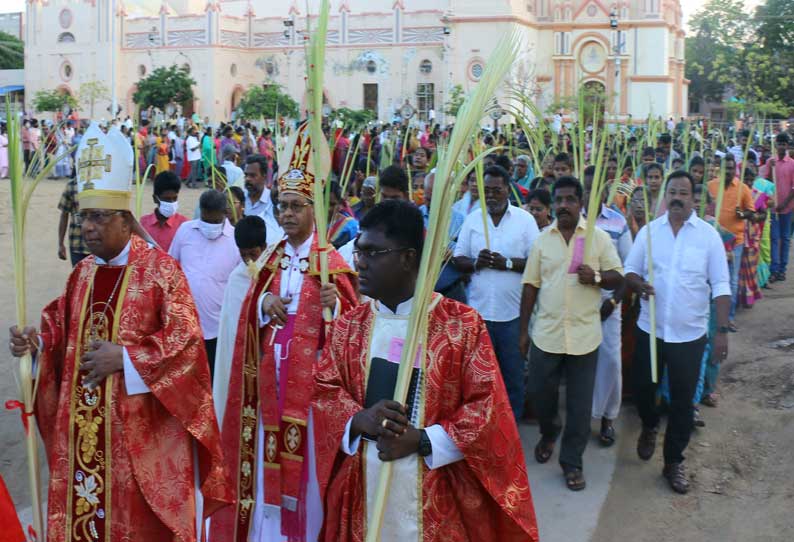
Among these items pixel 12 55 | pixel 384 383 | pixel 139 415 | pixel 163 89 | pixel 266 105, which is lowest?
pixel 139 415

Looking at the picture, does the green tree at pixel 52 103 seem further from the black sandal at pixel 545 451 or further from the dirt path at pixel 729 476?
the black sandal at pixel 545 451

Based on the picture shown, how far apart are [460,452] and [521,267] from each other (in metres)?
3.30

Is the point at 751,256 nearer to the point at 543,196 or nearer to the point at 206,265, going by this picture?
the point at 543,196

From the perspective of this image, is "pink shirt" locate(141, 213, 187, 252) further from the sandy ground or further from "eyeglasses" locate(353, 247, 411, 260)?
"eyeglasses" locate(353, 247, 411, 260)

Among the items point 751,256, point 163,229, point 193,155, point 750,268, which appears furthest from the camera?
point 193,155

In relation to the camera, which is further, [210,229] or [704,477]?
[210,229]

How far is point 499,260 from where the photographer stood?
6371 mm

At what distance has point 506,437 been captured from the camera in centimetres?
323

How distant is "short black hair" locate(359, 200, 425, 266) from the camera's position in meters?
3.31

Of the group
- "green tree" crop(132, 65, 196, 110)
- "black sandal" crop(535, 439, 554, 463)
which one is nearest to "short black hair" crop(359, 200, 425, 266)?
"black sandal" crop(535, 439, 554, 463)

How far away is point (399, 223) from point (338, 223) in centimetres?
298

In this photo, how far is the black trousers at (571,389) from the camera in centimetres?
576

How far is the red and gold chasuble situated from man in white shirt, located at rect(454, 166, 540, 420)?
1.73 metres

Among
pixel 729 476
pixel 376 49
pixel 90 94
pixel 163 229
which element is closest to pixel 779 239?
pixel 729 476
